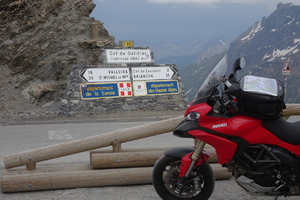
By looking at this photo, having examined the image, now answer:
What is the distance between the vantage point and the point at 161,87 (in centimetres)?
1741

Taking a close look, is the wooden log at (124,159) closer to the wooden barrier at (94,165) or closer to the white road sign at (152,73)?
the wooden barrier at (94,165)

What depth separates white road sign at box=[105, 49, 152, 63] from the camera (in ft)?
57.9

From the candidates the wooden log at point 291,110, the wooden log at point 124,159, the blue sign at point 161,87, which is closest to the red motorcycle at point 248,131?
the wooden log at point 291,110

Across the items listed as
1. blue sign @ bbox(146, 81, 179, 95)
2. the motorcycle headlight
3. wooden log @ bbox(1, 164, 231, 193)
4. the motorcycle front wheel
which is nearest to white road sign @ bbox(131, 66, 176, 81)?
blue sign @ bbox(146, 81, 179, 95)

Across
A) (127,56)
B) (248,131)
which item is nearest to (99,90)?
(127,56)

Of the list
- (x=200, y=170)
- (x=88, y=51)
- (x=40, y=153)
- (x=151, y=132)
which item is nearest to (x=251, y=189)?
(x=200, y=170)

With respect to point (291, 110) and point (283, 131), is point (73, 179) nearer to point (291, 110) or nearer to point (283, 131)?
point (283, 131)

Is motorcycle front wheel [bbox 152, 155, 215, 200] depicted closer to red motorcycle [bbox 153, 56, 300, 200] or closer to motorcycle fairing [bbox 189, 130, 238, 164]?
red motorcycle [bbox 153, 56, 300, 200]

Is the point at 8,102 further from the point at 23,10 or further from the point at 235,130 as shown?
the point at 235,130

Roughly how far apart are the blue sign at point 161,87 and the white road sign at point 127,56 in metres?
1.46

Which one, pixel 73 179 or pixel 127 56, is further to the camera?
pixel 127 56

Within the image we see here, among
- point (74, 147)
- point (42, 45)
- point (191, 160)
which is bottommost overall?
point (191, 160)

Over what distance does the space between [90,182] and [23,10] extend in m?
17.9

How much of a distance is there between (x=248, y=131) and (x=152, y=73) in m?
13.8
